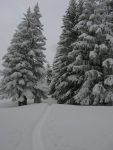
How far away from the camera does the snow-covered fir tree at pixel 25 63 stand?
25406 millimetres

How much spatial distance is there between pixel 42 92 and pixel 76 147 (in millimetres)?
18831

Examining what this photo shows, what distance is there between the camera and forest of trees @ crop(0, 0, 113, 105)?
2073cm

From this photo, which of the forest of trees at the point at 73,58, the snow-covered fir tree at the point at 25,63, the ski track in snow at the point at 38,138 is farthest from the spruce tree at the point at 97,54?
the ski track in snow at the point at 38,138

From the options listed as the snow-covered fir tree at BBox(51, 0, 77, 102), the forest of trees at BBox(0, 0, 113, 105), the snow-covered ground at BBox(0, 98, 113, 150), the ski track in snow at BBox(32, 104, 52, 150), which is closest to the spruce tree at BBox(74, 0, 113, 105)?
the forest of trees at BBox(0, 0, 113, 105)

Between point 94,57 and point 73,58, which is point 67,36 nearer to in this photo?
point 73,58

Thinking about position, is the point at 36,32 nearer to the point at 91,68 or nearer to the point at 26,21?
the point at 26,21

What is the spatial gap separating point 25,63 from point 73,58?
20.0 ft

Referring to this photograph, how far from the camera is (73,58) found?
2483cm

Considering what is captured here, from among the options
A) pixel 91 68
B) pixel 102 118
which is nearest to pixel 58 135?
pixel 102 118

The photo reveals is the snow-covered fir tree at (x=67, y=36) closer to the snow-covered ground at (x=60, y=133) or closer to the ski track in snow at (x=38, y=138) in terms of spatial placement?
the snow-covered ground at (x=60, y=133)

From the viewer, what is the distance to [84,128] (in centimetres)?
A: 1156

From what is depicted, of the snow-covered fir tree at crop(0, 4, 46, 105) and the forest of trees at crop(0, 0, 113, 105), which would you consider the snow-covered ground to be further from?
the snow-covered fir tree at crop(0, 4, 46, 105)

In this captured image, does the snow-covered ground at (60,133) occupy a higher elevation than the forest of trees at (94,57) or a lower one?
lower

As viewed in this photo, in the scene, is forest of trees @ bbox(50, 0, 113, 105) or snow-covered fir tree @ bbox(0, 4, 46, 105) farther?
snow-covered fir tree @ bbox(0, 4, 46, 105)
